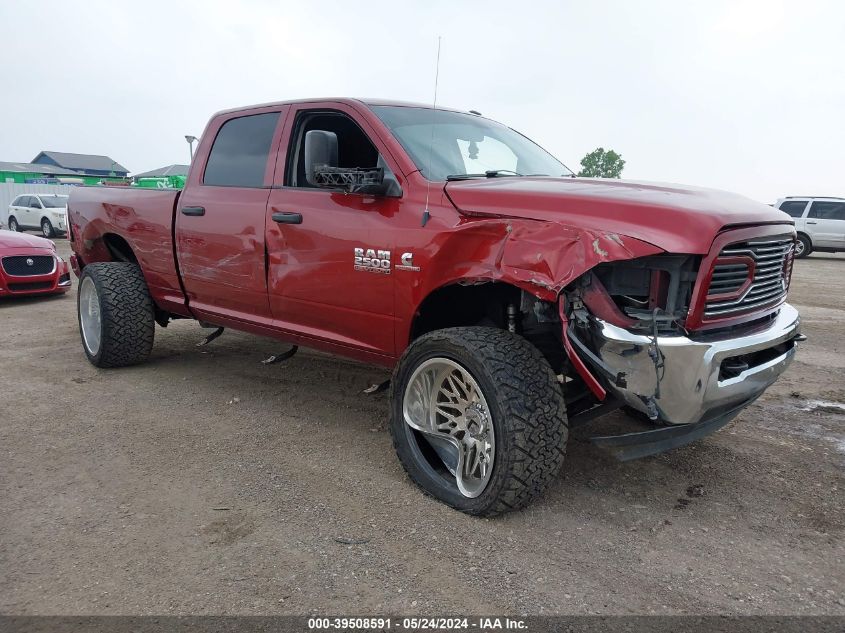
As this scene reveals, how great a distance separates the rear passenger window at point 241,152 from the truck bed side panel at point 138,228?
446 mm

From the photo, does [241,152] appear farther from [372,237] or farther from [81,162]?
[81,162]

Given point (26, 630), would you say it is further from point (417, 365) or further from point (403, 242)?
point (403, 242)

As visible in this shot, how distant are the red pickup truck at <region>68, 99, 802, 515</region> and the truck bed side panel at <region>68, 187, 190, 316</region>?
0.17m

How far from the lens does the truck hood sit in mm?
2482

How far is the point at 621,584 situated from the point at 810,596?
2.24ft

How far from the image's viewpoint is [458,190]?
3104mm

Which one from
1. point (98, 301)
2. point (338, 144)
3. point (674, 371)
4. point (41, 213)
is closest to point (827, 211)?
point (338, 144)

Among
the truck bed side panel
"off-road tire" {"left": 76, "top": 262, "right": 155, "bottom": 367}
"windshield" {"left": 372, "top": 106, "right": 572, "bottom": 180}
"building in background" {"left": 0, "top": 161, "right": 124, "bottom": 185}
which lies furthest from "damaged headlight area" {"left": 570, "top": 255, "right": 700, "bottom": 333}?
"building in background" {"left": 0, "top": 161, "right": 124, "bottom": 185}

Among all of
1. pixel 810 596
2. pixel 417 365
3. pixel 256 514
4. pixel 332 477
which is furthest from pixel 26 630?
pixel 810 596

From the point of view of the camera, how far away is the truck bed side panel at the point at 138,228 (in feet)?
15.7

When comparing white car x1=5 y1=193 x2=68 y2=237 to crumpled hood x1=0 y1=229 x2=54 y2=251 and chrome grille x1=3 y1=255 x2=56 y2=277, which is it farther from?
chrome grille x1=3 y1=255 x2=56 y2=277

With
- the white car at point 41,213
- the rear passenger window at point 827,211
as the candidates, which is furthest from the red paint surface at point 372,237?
the white car at point 41,213

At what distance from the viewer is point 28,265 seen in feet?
29.2

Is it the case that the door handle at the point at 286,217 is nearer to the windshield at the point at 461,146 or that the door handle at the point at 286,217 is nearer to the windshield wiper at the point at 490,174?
the windshield at the point at 461,146
